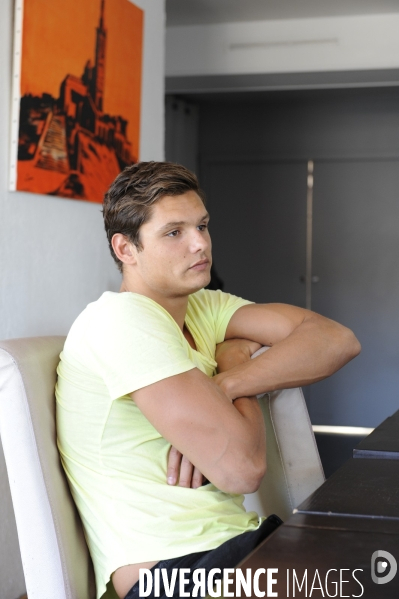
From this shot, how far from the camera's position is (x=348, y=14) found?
446cm

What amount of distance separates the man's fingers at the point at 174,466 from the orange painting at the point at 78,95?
140cm

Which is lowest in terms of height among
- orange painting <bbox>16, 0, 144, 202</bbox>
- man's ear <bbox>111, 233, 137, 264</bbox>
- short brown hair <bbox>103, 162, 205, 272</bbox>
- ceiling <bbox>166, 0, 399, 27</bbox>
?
man's ear <bbox>111, 233, 137, 264</bbox>

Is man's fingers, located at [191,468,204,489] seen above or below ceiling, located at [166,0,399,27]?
below

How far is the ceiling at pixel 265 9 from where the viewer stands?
14.0ft

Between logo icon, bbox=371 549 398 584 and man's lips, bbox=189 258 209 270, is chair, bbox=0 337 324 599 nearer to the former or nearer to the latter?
man's lips, bbox=189 258 209 270

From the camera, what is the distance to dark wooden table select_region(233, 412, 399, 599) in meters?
0.80

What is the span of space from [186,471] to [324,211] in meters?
5.49

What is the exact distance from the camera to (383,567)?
0.84 metres

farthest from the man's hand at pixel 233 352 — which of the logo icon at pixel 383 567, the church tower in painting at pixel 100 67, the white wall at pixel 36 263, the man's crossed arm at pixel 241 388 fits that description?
the church tower in painting at pixel 100 67

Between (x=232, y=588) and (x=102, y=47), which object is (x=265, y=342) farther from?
(x=102, y=47)

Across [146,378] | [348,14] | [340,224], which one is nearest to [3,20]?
[146,378]

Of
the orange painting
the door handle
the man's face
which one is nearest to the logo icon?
the man's face

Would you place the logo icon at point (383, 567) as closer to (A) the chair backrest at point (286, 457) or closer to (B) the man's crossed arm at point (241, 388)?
(B) the man's crossed arm at point (241, 388)

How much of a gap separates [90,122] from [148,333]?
176cm
